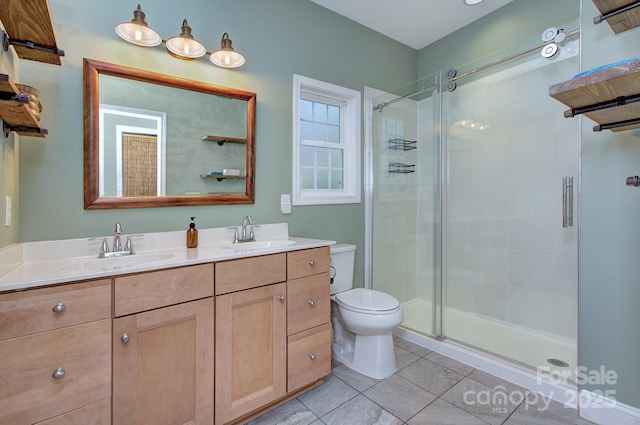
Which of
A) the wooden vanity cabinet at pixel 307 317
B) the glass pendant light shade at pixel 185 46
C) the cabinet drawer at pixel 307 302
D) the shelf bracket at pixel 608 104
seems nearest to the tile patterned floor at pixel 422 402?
the wooden vanity cabinet at pixel 307 317

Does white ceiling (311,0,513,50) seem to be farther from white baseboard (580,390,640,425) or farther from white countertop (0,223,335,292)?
white baseboard (580,390,640,425)

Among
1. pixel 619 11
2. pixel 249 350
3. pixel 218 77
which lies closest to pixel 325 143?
pixel 218 77

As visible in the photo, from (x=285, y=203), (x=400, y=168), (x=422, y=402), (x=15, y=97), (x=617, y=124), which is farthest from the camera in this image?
(x=400, y=168)

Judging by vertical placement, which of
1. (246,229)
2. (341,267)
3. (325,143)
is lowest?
(341,267)

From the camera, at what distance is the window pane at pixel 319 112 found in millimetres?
2582

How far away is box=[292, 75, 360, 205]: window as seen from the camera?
2.35 m

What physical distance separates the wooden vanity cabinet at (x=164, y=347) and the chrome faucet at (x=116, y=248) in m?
0.46

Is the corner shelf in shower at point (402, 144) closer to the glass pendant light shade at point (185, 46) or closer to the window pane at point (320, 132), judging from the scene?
the window pane at point (320, 132)

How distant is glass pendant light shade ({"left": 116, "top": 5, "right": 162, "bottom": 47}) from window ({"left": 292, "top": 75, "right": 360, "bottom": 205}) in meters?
0.96

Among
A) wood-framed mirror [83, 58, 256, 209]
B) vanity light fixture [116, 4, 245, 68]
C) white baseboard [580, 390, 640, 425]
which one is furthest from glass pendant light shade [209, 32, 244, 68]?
white baseboard [580, 390, 640, 425]

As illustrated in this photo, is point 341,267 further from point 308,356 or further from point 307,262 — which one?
point 308,356

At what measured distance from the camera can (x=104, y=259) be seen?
151 centimetres

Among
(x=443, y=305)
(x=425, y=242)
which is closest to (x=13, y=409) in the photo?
(x=443, y=305)

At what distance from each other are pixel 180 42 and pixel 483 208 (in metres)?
2.62
